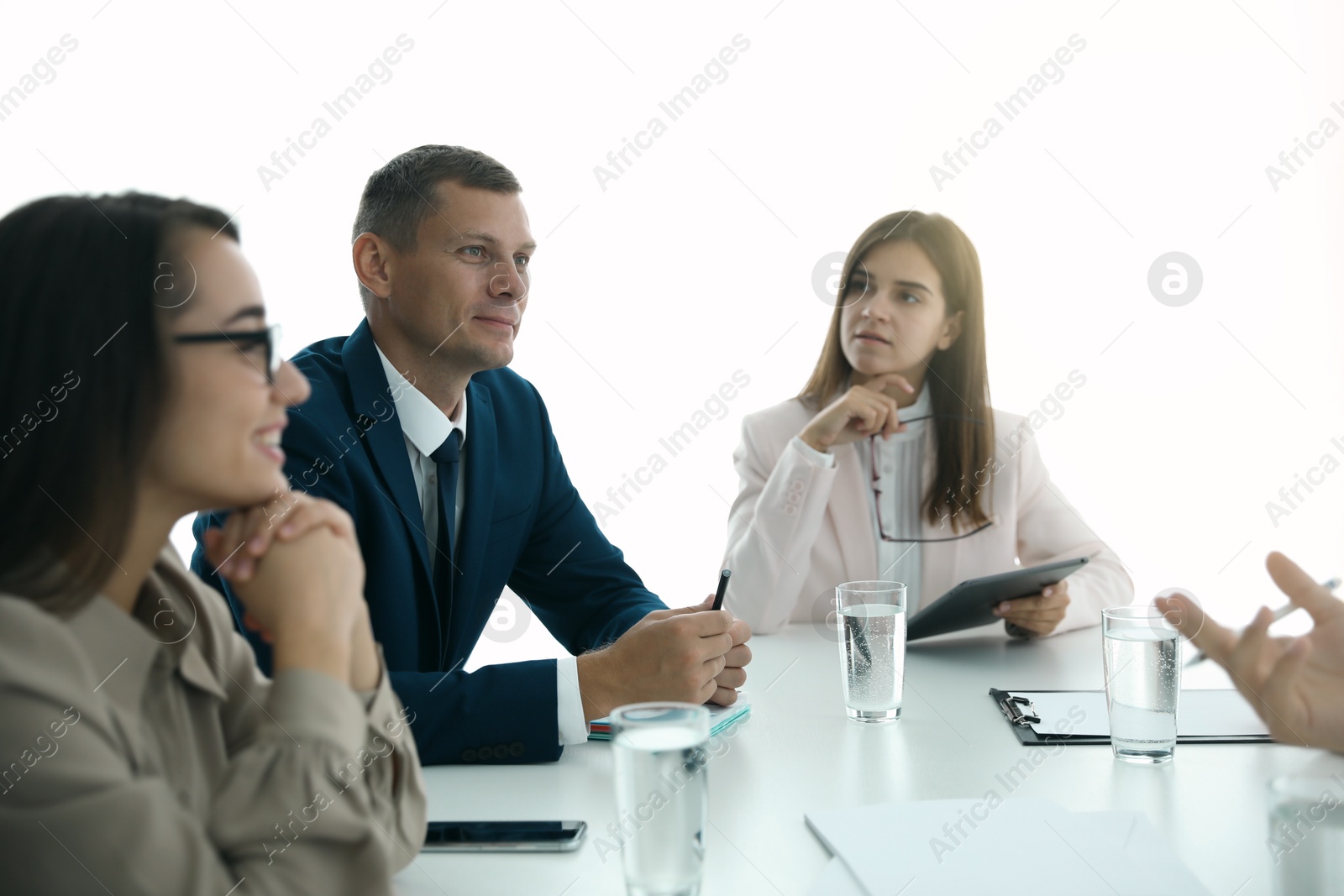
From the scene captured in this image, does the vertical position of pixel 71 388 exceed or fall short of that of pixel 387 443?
it exceeds it

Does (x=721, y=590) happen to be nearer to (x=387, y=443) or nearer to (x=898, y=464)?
(x=387, y=443)

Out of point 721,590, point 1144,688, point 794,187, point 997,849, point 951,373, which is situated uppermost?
point 794,187

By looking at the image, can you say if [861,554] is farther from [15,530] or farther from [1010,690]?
[15,530]

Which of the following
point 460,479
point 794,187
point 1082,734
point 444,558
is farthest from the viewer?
point 794,187

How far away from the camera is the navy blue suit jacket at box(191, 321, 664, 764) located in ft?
4.16

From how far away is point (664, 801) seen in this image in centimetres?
84

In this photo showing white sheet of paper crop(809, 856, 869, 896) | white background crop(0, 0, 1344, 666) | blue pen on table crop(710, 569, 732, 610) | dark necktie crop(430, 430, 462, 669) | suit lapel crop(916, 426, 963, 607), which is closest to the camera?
white sheet of paper crop(809, 856, 869, 896)

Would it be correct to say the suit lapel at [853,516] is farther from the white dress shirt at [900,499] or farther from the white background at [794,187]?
the white background at [794,187]

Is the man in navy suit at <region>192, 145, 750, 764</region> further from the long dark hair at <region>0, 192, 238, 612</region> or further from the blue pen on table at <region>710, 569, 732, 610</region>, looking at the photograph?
the long dark hair at <region>0, 192, 238, 612</region>

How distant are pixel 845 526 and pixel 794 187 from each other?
6.12ft

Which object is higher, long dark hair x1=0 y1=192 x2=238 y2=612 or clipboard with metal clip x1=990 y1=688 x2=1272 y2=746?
clipboard with metal clip x1=990 y1=688 x2=1272 y2=746

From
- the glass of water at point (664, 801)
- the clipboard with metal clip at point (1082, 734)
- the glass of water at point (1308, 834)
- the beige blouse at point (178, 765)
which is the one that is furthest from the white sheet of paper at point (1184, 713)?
the beige blouse at point (178, 765)

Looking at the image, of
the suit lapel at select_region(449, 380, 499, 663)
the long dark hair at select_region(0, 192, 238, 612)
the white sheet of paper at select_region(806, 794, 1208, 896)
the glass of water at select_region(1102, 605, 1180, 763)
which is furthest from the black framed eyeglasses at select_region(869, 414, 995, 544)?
the long dark hair at select_region(0, 192, 238, 612)

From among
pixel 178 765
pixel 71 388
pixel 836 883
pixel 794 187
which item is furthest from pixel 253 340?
pixel 794 187
